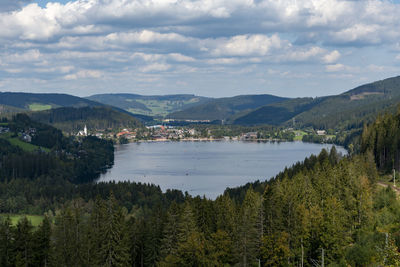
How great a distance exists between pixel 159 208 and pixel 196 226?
8898 mm

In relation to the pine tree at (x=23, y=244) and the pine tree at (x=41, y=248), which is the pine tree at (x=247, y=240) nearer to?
the pine tree at (x=41, y=248)

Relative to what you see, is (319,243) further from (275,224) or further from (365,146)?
(365,146)

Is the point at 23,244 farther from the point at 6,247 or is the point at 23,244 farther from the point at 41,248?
the point at 41,248

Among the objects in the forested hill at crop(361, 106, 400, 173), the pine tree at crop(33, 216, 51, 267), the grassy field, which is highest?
the forested hill at crop(361, 106, 400, 173)

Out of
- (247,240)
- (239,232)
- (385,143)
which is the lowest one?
(247,240)

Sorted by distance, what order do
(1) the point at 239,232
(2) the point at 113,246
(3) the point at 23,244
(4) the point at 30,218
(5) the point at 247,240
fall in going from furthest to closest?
1. (4) the point at 30,218
2. (3) the point at 23,244
3. (2) the point at 113,246
4. (1) the point at 239,232
5. (5) the point at 247,240

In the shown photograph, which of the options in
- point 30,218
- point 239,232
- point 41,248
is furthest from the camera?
point 30,218

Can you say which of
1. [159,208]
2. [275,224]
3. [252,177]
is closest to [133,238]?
[159,208]

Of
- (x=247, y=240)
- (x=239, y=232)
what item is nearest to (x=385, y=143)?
(x=239, y=232)

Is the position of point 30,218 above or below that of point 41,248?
below

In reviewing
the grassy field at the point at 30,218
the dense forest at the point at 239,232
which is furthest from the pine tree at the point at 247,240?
the grassy field at the point at 30,218

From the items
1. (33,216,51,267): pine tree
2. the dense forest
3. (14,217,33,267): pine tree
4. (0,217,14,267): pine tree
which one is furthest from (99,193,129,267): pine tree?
(0,217,14,267): pine tree

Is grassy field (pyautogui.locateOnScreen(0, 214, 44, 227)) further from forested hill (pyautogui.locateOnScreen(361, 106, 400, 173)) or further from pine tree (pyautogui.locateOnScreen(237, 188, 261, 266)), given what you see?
forested hill (pyautogui.locateOnScreen(361, 106, 400, 173))

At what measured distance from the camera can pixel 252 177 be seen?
172 m
